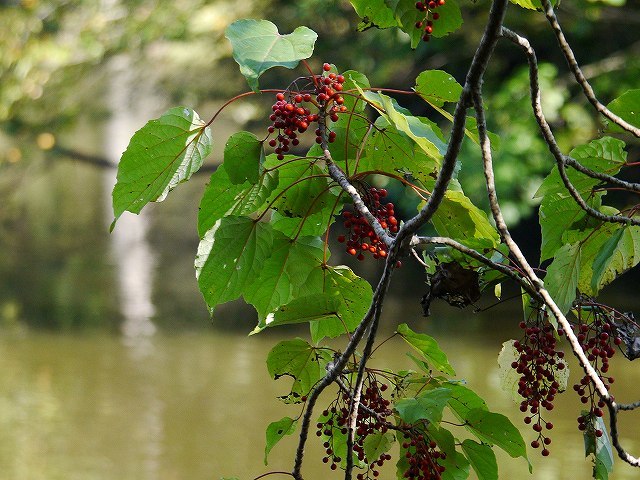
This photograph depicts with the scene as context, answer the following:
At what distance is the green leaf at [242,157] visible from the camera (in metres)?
0.56

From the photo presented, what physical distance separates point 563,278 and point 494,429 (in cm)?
11

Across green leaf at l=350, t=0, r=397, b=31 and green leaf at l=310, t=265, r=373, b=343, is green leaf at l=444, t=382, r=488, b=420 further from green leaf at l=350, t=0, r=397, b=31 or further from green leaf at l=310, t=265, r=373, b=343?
green leaf at l=350, t=0, r=397, b=31

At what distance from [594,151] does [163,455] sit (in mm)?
1984

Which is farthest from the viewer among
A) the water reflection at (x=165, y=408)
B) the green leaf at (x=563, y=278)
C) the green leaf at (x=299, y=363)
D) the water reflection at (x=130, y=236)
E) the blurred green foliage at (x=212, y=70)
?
the water reflection at (x=130, y=236)

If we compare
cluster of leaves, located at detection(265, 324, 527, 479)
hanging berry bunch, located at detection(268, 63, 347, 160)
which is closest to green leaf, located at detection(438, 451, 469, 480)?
cluster of leaves, located at detection(265, 324, 527, 479)

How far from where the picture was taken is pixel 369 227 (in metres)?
0.58

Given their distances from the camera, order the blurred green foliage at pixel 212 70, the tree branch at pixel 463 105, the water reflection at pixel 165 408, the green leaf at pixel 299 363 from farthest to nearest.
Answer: the blurred green foliage at pixel 212 70 → the water reflection at pixel 165 408 → the green leaf at pixel 299 363 → the tree branch at pixel 463 105

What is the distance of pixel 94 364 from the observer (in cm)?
320

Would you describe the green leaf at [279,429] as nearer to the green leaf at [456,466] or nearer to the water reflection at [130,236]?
the green leaf at [456,466]

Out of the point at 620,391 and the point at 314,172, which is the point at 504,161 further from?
the point at 314,172

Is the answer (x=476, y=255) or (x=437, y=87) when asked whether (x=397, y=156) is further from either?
(x=476, y=255)

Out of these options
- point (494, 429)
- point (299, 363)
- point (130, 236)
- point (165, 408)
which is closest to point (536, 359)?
point (494, 429)

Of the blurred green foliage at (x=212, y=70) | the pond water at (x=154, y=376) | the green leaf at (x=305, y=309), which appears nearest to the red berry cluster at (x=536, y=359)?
the green leaf at (x=305, y=309)

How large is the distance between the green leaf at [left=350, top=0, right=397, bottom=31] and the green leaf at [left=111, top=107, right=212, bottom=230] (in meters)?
0.12
